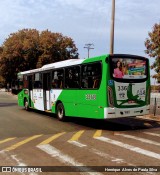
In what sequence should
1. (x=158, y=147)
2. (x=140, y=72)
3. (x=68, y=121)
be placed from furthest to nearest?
(x=68, y=121) < (x=140, y=72) < (x=158, y=147)

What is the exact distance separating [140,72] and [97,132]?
3177 mm

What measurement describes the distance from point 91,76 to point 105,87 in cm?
112

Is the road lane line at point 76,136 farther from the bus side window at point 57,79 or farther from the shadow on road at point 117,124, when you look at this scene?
the bus side window at point 57,79

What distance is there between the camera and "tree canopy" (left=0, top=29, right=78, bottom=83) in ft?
167

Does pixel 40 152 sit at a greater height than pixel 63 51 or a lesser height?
lesser

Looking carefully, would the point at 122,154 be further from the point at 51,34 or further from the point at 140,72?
the point at 51,34

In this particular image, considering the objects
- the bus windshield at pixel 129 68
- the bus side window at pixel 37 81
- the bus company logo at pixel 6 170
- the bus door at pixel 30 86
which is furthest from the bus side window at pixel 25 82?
the bus company logo at pixel 6 170

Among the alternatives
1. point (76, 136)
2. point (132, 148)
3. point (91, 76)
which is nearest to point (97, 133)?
point (76, 136)

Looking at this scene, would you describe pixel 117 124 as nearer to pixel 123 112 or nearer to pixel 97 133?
pixel 123 112

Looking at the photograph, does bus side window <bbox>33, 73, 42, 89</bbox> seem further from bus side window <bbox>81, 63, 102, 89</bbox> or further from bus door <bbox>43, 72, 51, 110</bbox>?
bus side window <bbox>81, 63, 102, 89</bbox>

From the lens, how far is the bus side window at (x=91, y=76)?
13.2 m

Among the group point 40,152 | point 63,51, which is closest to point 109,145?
point 40,152

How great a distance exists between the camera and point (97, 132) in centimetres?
1262

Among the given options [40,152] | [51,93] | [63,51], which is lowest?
[40,152]
